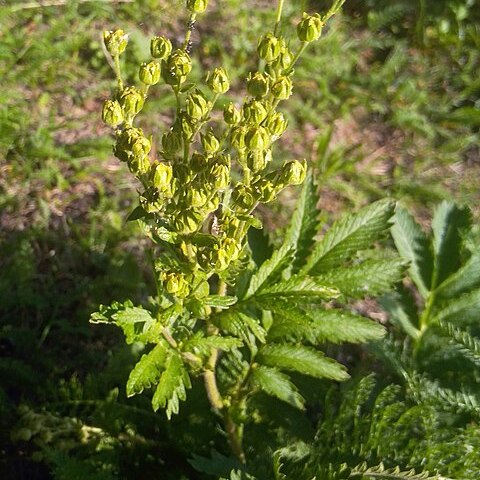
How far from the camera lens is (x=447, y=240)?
2264mm

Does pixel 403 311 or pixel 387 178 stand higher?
pixel 387 178

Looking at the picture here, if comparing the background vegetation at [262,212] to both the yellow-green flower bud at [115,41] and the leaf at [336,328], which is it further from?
the yellow-green flower bud at [115,41]

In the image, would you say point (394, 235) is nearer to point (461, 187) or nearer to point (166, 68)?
point (166, 68)

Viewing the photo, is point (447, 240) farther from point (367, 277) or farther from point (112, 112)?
point (112, 112)

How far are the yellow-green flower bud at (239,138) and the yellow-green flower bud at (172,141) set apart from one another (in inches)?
4.7

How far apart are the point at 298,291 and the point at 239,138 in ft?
1.34

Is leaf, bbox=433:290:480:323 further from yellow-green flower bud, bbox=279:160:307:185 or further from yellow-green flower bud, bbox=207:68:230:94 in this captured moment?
yellow-green flower bud, bbox=207:68:230:94

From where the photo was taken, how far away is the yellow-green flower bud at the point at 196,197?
1429mm

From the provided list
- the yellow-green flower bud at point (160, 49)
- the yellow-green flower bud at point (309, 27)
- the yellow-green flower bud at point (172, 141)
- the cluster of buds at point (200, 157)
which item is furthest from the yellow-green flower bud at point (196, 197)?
the yellow-green flower bud at point (309, 27)

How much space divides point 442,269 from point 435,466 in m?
0.64

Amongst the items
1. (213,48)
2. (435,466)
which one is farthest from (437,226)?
(213,48)

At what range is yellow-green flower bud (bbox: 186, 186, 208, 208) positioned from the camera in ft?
4.69

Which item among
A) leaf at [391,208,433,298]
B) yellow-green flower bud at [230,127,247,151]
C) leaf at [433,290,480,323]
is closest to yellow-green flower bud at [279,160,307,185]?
yellow-green flower bud at [230,127,247,151]

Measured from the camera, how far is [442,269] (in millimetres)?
2244
